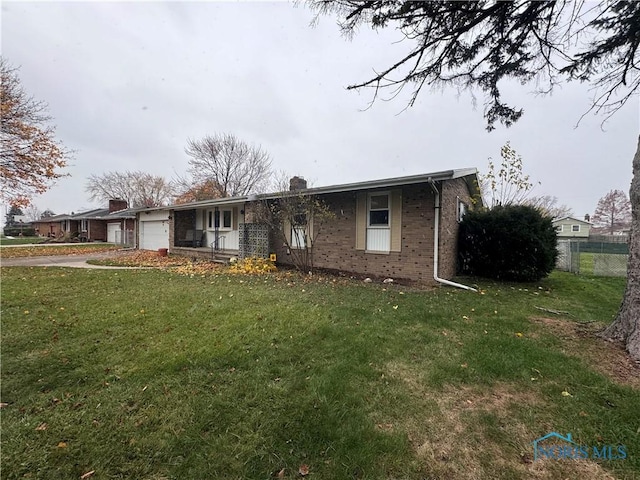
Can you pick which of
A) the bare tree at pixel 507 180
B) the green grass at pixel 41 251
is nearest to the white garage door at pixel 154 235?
the green grass at pixel 41 251

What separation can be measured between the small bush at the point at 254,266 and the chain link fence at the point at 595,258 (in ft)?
35.0

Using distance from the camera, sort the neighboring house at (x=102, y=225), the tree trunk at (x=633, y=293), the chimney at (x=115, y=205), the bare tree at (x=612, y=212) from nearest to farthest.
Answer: the tree trunk at (x=633, y=293), the neighboring house at (x=102, y=225), the chimney at (x=115, y=205), the bare tree at (x=612, y=212)

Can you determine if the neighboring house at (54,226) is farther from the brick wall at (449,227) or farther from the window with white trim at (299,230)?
the brick wall at (449,227)

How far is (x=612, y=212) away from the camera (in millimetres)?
43344

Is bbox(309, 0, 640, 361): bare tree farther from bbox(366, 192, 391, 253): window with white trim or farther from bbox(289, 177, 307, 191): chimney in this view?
bbox(289, 177, 307, 191): chimney

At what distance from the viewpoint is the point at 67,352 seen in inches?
143

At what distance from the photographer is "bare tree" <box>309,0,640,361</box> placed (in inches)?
154

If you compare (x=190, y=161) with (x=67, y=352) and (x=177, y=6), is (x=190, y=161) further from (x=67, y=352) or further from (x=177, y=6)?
(x=67, y=352)

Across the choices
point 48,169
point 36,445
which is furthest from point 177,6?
point 48,169

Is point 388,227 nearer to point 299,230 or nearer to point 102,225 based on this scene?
point 299,230

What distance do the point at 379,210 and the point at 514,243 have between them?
4.29m

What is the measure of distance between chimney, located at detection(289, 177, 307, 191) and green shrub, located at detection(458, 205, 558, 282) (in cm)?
670

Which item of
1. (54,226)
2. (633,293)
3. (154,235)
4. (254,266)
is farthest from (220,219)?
(54,226)

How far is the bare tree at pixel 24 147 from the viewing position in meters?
12.6
